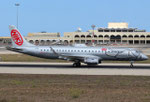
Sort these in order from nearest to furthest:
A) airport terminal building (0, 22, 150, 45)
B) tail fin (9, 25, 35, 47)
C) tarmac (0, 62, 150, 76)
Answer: tarmac (0, 62, 150, 76) → tail fin (9, 25, 35, 47) → airport terminal building (0, 22, 150, 45)

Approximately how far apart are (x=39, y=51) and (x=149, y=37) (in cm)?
11393

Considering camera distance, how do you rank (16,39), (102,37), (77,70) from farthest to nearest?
(102,37), (16,39), (77,70)

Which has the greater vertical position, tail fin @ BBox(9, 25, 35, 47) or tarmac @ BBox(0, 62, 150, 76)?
tail fin @ BBox(9, 25, 35, 47)

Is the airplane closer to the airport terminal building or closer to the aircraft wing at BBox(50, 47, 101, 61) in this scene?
the aircraft wing at BBox(50, 47, 101, 61)

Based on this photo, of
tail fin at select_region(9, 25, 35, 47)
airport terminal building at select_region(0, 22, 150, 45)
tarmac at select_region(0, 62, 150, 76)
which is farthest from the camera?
airport terminal building at select_region(0, 22, 150, 45)

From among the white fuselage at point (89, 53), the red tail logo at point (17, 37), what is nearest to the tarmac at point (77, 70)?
the white fuselage at point (89, 53)

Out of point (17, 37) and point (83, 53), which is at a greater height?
point (17, 37)

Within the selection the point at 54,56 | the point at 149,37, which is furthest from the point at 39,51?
the point at 149,37

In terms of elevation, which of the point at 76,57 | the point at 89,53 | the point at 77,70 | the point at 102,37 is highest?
the point at 102,37

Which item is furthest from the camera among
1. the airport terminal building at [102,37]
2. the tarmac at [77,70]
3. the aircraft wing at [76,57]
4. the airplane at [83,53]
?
the airport terminal building at [102,37]

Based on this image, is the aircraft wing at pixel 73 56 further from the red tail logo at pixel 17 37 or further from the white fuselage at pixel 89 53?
the red tail logo at pixel 17 37

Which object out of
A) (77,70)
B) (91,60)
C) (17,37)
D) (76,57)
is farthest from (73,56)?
(17,37)

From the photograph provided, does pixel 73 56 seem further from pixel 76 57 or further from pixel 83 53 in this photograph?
pixel 83 53

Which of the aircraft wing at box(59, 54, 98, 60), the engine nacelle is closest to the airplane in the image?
the aircraft wing at box(59, 54, 98, 60)
